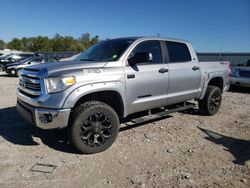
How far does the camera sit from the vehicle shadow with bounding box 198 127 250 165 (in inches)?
171

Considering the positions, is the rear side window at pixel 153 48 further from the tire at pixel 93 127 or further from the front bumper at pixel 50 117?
the front bumper at pixel 50 117

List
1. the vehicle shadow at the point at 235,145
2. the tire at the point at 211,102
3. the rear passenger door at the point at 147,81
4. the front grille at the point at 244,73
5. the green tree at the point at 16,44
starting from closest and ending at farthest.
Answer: the vehicle shadow at the point at 235,145 → the rear passenger door at the point at 147,81 → the tire at the point at 211,102 → the front grille at the point at 244,73 → the green tree at the point at 16,44

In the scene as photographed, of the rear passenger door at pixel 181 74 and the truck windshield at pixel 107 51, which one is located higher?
the truck windshield at pixel 107 51

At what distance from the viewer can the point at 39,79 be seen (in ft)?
13.5

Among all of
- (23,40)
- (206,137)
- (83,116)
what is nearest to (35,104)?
(83,116)

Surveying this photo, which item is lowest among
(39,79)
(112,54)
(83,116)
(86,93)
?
(83,116)

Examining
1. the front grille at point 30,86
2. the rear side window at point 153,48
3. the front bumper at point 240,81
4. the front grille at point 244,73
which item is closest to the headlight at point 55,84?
the front grille at point 30,86

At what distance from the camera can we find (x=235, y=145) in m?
4.91

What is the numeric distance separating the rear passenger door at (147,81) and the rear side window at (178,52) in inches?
13.4

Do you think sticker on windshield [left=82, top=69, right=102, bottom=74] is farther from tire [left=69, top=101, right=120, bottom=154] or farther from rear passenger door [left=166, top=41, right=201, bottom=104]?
rear passenger door [left=166, top=41, right=201, bottom=104]

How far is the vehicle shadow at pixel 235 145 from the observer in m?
4.35

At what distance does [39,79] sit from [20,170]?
1388 millimetres

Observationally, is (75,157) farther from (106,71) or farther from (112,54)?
(112,54)

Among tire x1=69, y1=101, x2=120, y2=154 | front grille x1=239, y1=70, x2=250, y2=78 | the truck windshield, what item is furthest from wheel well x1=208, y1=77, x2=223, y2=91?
front grille x1=239, y1=70, x2=250, y2=78
